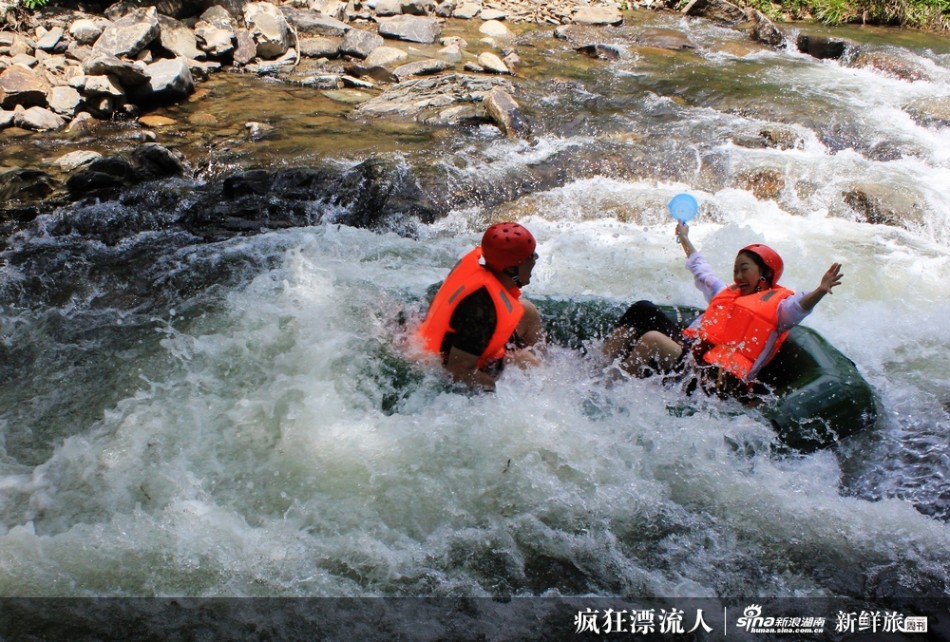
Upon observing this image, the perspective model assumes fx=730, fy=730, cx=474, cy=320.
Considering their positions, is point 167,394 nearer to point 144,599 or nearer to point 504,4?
point 144,599

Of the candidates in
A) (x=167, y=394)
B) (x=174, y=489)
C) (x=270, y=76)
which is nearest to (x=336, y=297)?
(x=167, y=394)

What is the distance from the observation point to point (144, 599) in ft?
9.68

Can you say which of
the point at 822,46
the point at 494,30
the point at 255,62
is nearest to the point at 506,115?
the point at 255,62

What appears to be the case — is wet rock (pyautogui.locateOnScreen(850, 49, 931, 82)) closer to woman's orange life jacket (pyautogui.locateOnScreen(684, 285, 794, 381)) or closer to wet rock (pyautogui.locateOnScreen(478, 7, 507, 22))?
wet rock (pyautogui.locateOnScreen(478, 7, 507, 22))

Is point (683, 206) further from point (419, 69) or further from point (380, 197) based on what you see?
point (419, 69)

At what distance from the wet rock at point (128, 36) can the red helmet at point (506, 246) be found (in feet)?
24.8

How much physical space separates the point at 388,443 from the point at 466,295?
2.80ft

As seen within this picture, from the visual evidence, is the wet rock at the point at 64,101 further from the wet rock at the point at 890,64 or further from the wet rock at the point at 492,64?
the wet rock at the point at 890,64

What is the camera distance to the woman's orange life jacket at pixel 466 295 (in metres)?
3.47

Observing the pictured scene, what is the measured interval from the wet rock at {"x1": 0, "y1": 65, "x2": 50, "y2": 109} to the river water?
8.76 feet

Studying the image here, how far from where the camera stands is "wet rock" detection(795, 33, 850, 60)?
1141 cm

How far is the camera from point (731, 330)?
3.99m

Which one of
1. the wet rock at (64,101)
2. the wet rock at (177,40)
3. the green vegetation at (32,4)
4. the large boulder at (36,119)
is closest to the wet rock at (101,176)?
the large boulder at (36,119)

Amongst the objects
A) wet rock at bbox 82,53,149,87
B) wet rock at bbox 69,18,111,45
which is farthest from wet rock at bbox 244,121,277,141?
wet rock at bbox 69,18,111,45
